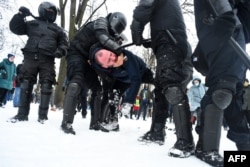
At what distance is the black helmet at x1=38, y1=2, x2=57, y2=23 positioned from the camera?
14.2 feet

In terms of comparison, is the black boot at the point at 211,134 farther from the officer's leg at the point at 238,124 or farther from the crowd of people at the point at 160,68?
the officer's leg at the point at 238,124

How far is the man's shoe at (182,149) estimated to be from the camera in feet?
7.15

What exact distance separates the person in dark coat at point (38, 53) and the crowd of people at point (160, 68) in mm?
14

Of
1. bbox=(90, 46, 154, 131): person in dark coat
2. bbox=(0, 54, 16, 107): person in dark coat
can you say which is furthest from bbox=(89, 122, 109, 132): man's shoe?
bbox=(0, 54, 16, 107): person in dark coat

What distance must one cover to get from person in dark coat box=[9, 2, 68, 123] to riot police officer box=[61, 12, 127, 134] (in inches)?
22.6

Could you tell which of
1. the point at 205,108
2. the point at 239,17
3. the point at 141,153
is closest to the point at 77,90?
the point at 141,153

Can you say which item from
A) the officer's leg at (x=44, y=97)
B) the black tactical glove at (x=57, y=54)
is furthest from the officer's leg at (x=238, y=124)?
the officer's leg at (x=44, y=97)

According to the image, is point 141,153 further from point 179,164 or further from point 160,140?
point 160,140

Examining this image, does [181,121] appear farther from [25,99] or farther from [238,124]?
[25,99]

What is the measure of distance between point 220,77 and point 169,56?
0.59 metres

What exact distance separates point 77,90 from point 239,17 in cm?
197

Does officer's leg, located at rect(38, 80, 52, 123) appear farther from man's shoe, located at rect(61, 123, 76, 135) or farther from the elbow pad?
the elbow pad

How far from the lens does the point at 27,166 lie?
1.57 metres

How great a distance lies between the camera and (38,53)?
423 cm
